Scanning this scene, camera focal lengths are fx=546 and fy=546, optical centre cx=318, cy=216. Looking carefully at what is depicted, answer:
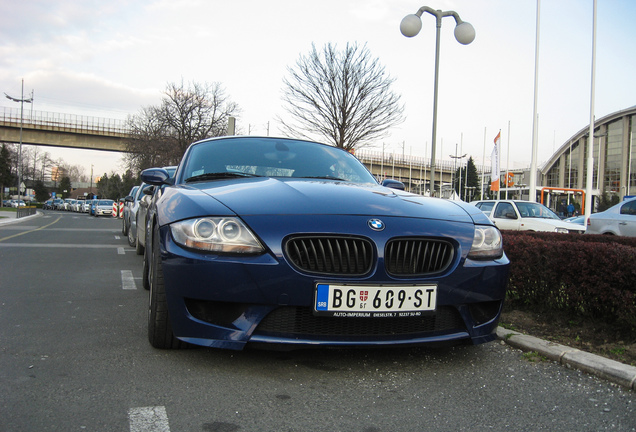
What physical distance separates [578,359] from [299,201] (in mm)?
1856

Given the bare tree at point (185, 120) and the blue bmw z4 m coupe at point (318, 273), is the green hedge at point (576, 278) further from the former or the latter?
the bare tree at point (185, 120)

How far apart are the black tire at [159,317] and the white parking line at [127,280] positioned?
108 inches

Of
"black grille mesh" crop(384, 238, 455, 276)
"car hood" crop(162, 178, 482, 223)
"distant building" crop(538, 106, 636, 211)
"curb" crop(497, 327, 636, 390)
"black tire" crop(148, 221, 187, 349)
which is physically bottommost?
"curb" crop(497, 327, 636, 390)

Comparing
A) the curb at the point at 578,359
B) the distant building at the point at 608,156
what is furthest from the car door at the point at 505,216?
the distant building at the point at 608,156

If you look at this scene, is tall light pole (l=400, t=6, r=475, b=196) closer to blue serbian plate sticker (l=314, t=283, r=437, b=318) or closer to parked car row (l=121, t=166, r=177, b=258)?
parked car row (l=121, t=166, r=177, b=258)

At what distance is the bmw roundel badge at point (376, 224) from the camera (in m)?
2.86

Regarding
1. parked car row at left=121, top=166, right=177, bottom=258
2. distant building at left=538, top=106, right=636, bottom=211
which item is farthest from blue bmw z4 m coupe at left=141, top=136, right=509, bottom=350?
distant building at left=538, top=106, right=636, bottom=211

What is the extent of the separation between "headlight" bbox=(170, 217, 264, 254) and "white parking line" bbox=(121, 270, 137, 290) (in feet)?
10.7

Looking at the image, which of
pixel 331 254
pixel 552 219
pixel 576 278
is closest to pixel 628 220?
pixel 552 219

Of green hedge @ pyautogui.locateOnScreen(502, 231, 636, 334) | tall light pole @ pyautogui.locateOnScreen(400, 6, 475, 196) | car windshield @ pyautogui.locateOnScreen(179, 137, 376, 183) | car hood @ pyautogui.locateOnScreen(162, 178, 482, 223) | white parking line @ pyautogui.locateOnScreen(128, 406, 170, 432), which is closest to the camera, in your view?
white parking line @ pyautogui.locateOnScreen(128, 406, 170, 432)

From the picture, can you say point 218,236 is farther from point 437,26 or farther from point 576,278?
point 437,26

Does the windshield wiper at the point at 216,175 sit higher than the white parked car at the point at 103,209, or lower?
higher

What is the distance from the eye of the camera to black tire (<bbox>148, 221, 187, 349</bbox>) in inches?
121

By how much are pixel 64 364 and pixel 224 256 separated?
1.13 metres
